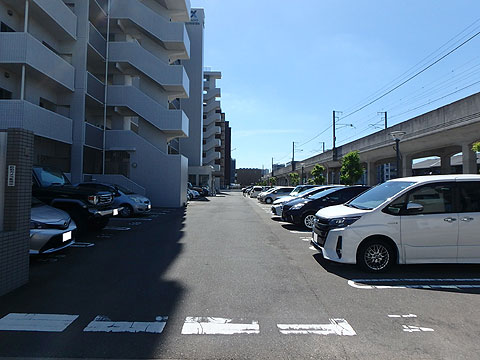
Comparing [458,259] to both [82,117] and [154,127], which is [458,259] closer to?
[82,117]

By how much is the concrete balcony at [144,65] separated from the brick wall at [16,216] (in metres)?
21.0

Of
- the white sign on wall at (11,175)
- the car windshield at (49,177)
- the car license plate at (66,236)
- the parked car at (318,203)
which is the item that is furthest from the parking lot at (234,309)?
the parked car at (318,203)

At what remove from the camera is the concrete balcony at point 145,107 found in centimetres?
2473

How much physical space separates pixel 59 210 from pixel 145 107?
1824 centimetres

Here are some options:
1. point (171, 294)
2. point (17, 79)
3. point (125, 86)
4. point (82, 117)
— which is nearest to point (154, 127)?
point (125, 86)

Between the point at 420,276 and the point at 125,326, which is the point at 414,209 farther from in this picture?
the point at 125,326

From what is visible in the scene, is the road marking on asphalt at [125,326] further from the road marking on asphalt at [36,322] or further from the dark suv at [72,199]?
the dark suv at [72,199]

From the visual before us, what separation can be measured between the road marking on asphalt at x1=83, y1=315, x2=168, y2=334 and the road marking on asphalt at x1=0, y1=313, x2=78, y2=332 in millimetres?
320

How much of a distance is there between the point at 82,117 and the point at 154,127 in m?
5.81

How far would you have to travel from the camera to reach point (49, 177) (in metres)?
10.6

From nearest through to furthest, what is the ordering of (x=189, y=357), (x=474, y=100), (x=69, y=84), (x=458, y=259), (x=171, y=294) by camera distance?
(x=189, y=357) < (x=171, y=294) < (x=458, y=259) < (x=474, y=100) < (x=69, y=84)

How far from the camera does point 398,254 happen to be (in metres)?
6.50

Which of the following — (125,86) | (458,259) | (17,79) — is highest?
(125,86)

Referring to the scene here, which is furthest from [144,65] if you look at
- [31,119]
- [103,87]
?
[31,119]
